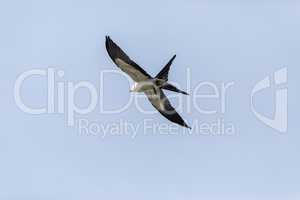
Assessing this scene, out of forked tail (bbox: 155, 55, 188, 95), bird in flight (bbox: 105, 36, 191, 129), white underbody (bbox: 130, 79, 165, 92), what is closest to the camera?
forked tail (bbox: 155, 55, 188, 95)

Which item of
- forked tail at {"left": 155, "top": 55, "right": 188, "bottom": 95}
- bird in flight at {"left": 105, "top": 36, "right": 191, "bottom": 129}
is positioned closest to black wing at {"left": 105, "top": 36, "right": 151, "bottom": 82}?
bird in flight at {"left": 105, "top": 36, "right": 191, "bottom": 129}

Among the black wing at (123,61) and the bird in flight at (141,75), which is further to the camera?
the black wing at (123,61)

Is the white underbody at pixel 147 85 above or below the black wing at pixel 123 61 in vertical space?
below

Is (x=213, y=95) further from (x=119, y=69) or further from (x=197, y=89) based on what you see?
(x=119, y=69)

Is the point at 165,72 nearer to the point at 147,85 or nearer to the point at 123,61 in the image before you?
the point at 147,85

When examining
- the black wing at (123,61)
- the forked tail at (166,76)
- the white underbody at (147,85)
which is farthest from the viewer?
the black wing at (123,61)

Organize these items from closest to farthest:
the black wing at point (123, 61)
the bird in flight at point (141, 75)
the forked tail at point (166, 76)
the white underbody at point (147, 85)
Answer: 1. the forked tail at point (166, 76)
2. the bird in flight at point (141, 75)
3. the white underbody at point (147, 85)
4. the black wing at point (123, 61)

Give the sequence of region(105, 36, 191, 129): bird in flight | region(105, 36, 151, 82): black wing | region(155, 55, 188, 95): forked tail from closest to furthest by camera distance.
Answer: region(155, 55, 188, 95): forked tail, region(105, 36, 191, 129): bird in flight, region(105, 36, 151, 82): black wing

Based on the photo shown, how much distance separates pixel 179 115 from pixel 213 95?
1679 mm

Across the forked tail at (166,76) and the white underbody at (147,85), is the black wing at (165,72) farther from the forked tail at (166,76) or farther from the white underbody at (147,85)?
the white underbody at (147,85)

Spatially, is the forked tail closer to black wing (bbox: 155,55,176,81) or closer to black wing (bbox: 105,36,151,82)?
black wing (bbox: 155,55,176,81)

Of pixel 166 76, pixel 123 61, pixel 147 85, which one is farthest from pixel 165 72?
pixel 123 61

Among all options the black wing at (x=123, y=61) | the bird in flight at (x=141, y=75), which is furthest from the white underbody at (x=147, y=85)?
the black wing at (x=123, y=61)

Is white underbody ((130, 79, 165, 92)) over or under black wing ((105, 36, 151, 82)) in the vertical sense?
under
